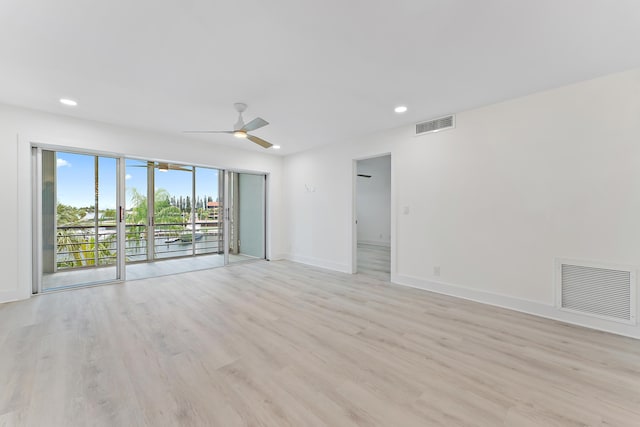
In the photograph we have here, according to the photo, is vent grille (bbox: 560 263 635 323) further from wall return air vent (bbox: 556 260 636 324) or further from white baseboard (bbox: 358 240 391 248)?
white baseboard (bbox: 358 240 391 248)

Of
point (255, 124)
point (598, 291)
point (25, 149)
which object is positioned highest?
point (255, 124)

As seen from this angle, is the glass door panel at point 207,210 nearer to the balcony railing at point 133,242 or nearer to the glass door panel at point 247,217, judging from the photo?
the balcony railing at point 133,242

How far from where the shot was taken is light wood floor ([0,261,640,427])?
4.93ft

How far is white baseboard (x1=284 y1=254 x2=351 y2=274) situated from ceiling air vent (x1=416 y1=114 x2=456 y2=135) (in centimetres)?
279

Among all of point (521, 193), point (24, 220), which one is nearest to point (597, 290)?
point (521, 193)

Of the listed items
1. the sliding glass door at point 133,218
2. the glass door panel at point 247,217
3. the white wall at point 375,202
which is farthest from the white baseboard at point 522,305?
the white wall at point 375,202

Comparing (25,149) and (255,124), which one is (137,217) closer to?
(25,149)

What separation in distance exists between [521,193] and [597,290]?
Answer: 48.1 inches

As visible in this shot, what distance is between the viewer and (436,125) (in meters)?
3.80

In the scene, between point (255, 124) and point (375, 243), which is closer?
point (255, 124)

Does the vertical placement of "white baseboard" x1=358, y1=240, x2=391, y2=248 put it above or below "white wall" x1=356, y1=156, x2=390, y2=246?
below

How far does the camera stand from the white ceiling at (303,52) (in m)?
1.77

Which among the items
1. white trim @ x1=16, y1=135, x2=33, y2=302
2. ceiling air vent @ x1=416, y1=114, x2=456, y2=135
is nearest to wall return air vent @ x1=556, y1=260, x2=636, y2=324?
ceiling air vent @ x1=416, y1=114, x2=456, y2=135

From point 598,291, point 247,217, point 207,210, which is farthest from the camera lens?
point 207,210
